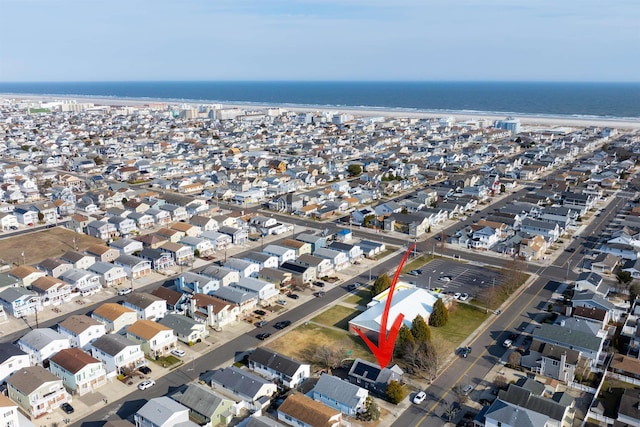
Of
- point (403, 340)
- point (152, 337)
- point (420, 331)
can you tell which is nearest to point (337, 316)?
point (403, 340)

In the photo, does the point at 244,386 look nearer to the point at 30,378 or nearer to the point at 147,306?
the point at 30,378

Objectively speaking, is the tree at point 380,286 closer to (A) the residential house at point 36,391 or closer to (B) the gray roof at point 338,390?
(B) the gray roof at point 338,390

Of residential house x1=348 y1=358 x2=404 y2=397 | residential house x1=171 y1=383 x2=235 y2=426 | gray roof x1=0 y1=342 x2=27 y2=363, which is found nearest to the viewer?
residential house x1=171 y1=383 x2=235 y2=426

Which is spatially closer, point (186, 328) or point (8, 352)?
point (8, 352)

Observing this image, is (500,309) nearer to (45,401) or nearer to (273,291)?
(273,291)

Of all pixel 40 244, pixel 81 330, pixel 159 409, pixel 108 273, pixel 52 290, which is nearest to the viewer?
pixel 159 409

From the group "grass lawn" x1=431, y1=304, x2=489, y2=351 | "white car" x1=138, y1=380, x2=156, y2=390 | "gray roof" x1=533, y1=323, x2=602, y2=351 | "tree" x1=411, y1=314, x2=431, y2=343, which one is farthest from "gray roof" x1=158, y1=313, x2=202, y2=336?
"gray roof" x1=533, y1=323, x2=602, y2=351

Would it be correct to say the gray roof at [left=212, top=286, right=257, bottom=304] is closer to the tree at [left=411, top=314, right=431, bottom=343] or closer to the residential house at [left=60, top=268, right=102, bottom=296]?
the residential house at [left=60, top=268, right=102, bottom=296]
